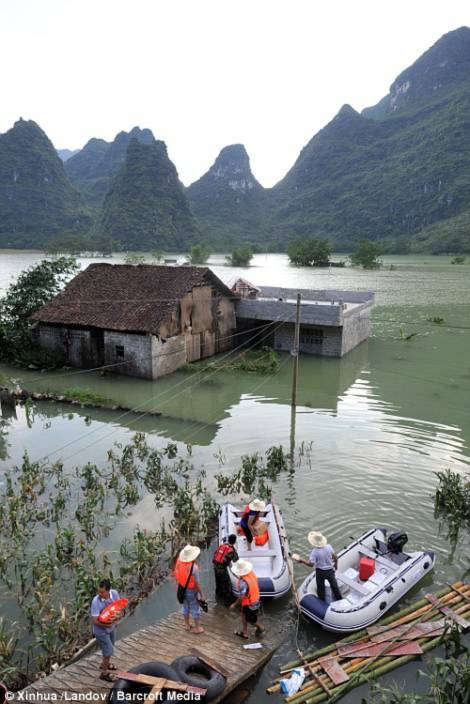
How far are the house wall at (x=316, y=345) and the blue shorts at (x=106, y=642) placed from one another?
2017cm

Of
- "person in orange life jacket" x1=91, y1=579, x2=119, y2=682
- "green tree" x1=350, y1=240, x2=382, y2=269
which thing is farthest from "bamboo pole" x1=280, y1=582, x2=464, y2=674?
"green tree" x1=350, y1=240, x2=382, y2=269

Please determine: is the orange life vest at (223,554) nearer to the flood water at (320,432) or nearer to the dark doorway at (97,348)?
the flood water at (320,432)

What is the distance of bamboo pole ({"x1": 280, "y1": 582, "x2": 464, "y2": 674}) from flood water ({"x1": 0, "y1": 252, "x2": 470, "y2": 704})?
0.33m

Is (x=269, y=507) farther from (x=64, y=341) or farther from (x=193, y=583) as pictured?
(x=64, y=341)

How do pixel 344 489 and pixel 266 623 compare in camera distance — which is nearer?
pixel 266 623

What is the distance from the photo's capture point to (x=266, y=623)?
768 centimetres

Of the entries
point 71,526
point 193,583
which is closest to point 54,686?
point 193,583

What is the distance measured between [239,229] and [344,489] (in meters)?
149

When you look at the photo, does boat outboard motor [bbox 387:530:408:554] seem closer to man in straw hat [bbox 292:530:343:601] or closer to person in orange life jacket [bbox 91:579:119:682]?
man in straw hat [bbox 292:530:343:601]

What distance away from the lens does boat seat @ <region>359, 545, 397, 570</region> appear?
8823 mm

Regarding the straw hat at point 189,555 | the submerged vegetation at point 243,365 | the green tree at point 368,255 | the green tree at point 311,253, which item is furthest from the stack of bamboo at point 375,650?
the green tree at point 311,253

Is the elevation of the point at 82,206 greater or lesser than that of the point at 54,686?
greater

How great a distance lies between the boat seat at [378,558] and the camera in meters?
8.82

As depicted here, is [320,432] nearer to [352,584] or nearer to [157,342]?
[352,584]
